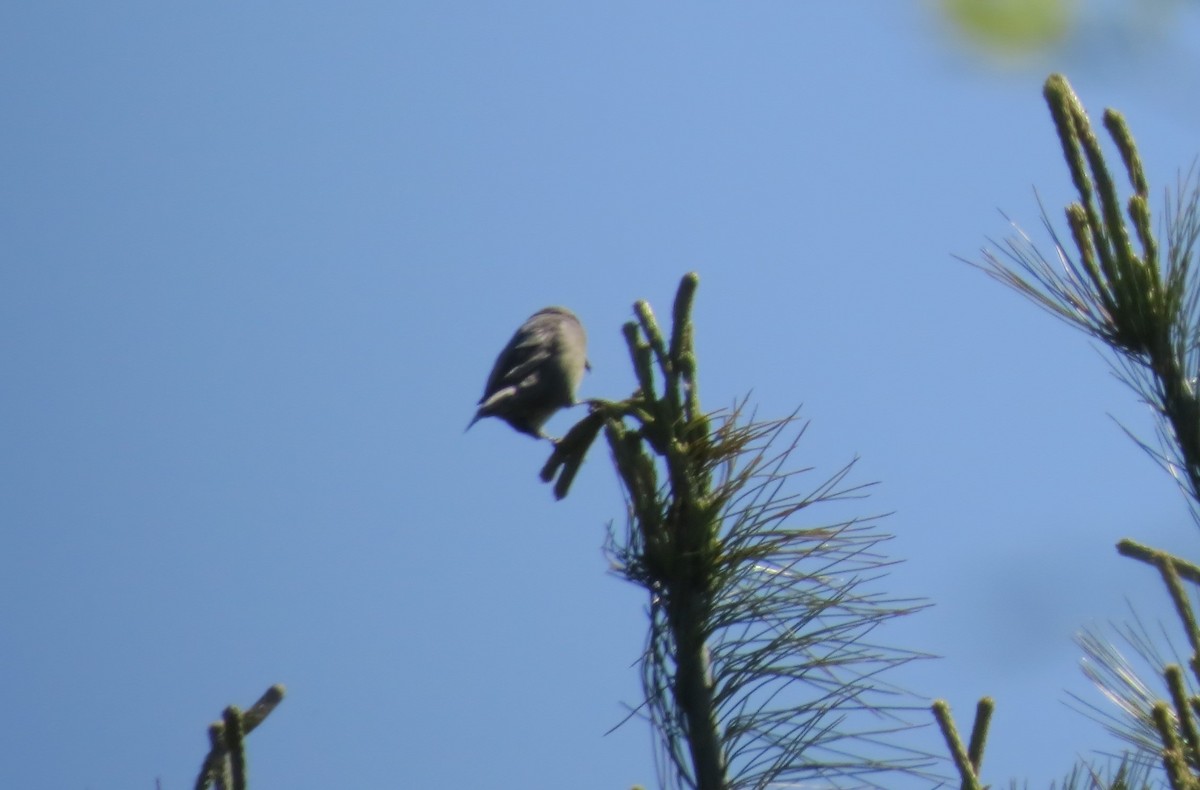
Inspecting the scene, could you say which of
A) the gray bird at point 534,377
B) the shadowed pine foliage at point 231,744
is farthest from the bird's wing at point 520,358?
the shadowed pine foliage at point 231,744

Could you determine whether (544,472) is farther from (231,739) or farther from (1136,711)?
(231,739)

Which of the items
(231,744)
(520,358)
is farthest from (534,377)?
(231,744)

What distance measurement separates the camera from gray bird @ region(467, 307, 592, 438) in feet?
23.9

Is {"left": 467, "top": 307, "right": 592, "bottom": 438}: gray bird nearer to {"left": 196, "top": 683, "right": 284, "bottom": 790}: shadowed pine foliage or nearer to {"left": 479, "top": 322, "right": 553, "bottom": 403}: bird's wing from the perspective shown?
{"left": 479, "top": 322, "right": 553, "bottom": 403}: bird's wing

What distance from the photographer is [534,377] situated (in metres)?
7.39

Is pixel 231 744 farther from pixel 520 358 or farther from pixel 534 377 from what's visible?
pixel 520 358

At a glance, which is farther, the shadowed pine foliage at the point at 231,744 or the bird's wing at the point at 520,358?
the bird's wing at the point at 520,358

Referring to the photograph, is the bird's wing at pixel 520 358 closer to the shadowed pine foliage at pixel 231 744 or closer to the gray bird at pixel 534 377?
the gray bird at pixel 534 377

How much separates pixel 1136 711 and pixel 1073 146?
1.03m

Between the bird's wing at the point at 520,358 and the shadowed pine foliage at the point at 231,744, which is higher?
the bird's wing at the point at 520,358

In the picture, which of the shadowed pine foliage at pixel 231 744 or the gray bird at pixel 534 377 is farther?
the gray bird at pixel 534 377

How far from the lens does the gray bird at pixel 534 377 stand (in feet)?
23.9

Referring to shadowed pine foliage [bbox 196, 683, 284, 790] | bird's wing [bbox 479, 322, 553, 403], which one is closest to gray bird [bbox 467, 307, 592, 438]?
bird's wing [bbox 479, 322, 553, 403]

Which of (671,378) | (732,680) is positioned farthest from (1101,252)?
(732,680)
